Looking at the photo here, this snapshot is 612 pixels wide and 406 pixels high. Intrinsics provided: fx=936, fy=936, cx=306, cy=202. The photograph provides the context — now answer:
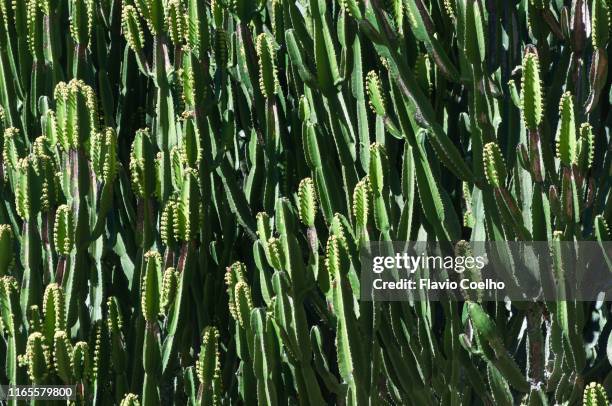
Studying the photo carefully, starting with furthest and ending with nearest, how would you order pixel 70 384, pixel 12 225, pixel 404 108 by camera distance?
1. pixel 12 225
2. pixel 70 384
3. pixel 404 108

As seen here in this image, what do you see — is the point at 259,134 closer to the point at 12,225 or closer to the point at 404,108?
the point at 404,108

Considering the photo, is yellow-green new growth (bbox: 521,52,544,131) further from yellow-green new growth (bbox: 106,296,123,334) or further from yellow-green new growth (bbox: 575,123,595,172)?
yellow-green new growth (bbox: 106,296,123,334)

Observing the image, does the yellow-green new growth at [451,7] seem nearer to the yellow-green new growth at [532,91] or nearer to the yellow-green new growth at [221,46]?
the yellow-green new growth at [532,91]

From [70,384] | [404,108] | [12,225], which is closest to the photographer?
[404,108]

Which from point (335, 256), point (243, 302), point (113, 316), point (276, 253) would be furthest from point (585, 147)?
point (113, 316)

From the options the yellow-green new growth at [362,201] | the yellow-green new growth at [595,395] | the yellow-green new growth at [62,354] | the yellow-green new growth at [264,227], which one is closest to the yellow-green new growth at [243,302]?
the yellow-green new growth at [264,227]

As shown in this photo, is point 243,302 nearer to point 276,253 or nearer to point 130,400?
point 276,253

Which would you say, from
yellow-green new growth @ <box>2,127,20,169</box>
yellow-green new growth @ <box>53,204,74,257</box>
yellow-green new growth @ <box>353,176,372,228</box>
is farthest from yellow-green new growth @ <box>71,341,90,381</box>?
yellow-green new growth @ <box>353,176,372,228</box>

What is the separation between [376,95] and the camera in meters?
2.14

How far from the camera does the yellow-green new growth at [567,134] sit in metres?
1.95

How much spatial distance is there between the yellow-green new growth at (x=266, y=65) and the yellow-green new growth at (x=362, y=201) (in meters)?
0.34

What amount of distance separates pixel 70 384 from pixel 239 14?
996mm

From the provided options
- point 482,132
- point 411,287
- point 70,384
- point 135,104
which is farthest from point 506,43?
point 70,384

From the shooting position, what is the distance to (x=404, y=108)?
6.98 feet
